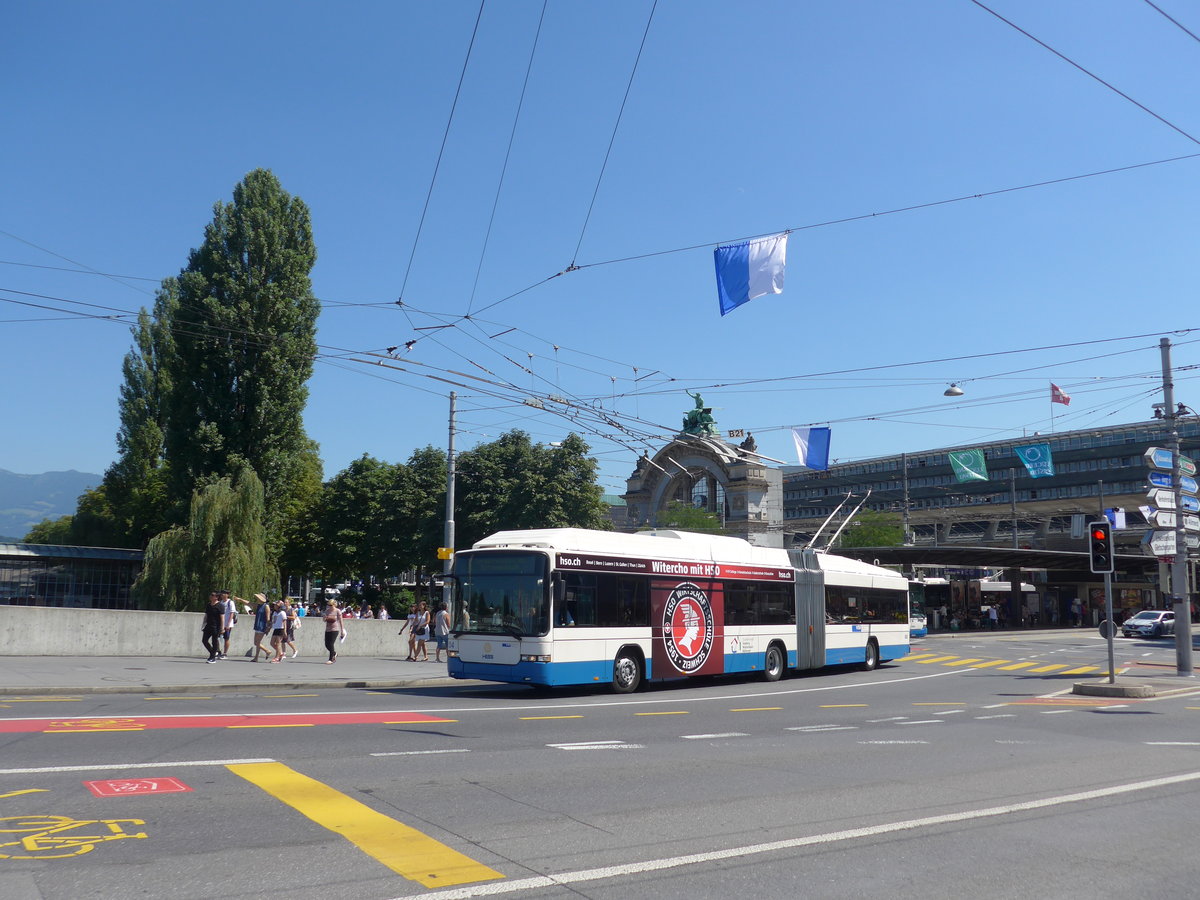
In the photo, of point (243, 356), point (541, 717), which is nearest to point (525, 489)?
point (243, 356)

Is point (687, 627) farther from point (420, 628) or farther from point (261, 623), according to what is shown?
point (261, 623)

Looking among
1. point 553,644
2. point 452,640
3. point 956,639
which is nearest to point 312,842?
point 553,644

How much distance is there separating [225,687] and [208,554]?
60.9 ft

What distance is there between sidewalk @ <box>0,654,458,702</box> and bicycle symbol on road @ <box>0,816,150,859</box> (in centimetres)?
1040

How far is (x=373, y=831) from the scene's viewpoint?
6965 mm

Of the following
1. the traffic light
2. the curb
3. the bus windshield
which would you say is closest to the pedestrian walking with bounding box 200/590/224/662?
the curb

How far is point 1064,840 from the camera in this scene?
23.9ft

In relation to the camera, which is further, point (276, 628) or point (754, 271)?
point (276, 628)

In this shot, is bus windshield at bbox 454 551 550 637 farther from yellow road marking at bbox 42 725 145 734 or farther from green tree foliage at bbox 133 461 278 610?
green tree foliage at bbox 133 461 278 610

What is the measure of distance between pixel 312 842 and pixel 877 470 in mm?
127297

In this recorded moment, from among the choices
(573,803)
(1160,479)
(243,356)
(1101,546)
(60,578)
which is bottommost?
(573,803)

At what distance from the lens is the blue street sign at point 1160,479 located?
2614cm

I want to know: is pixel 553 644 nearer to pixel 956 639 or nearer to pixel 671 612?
pixel 671 612

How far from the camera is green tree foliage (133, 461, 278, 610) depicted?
35.7 m
